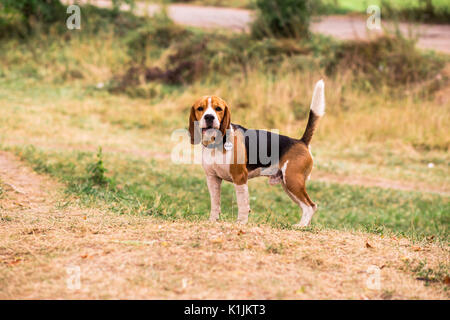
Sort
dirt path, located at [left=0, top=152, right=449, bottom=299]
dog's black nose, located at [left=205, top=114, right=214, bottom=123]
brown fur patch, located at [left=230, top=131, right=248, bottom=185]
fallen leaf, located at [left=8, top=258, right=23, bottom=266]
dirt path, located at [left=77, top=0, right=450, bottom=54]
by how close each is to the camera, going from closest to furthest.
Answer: dirt path, located at [left=0, top=152, right=449, bottom=299]
fallen leaf, located at [left=8, top=258, right=23, bottom=266]
dog's black nose, located at [left=205, top=114, right=214, bottom=123]
brown fur patch, located at [left=230, top=131, right=248, bottom=185]
dirt path, located at [left=77, top=0, right=450, bottom=54]

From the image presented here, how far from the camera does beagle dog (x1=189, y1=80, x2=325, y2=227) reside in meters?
5.22

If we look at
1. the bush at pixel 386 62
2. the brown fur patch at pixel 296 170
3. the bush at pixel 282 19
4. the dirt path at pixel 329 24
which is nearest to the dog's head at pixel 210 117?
the brown fur patch at pixel 296 170

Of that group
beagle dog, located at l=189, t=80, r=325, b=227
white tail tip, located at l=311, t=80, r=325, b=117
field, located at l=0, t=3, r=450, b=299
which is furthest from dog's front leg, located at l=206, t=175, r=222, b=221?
white tail tip, located at l=311, t=80, r=325, b=117

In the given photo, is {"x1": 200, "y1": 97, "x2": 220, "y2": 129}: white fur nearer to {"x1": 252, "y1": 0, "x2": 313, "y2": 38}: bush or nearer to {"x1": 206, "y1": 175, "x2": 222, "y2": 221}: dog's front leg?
{"x1": 206, "y1": 175, "x2": 222, "y2": 221}: dog's front leg

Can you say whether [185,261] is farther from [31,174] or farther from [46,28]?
[46,28]

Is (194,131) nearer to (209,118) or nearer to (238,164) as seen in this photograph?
(209,118)

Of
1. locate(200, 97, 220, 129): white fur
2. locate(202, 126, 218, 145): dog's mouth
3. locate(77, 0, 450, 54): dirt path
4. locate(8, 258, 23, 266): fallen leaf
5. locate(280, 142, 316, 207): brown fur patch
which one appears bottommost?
locate(8, 258, 23, 266): fallen leaf

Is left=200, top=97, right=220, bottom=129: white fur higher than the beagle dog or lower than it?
higher

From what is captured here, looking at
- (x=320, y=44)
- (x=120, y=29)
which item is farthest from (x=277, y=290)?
(x=120, y=29)

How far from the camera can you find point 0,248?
449 cm

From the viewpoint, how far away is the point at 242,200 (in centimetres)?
545

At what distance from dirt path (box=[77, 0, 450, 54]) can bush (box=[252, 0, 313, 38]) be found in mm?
438

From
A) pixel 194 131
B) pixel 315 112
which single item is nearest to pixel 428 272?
pixel 315 112

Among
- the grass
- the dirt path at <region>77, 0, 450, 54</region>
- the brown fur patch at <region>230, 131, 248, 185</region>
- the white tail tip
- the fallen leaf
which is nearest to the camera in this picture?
the fallen leaf
